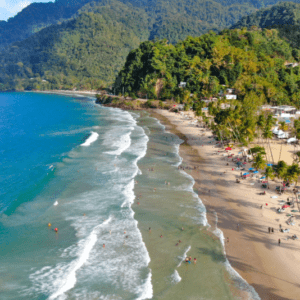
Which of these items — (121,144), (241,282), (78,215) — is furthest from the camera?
(121,144)

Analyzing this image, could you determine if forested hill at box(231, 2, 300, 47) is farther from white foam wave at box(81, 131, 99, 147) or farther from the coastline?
the coastline

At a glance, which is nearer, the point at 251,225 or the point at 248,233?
the point at 248,233

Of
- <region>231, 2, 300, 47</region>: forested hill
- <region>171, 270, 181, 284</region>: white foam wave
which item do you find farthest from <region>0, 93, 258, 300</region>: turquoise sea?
<region>231, 2, 300, 47</region>: forested hill

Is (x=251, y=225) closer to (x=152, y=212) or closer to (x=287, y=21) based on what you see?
(x=152, y=212)

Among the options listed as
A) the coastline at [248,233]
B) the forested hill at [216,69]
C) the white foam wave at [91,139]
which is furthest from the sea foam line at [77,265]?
the forested hill at [216,69]

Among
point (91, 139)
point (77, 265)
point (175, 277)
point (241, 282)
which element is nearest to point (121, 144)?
point (91, 139)

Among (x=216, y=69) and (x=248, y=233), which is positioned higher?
(x=216, y=69)

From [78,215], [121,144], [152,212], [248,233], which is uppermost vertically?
[121,144]

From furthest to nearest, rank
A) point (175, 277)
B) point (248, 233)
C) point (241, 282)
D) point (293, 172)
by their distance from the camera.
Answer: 1. point (293, 172)
2. point (248, 233)
3. point (175, 277)
4. point (241, 282)
